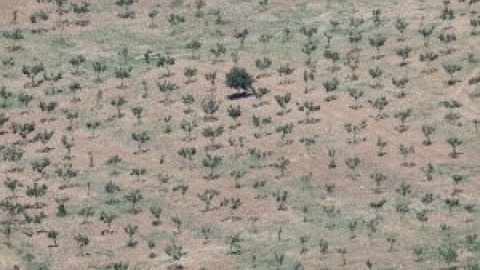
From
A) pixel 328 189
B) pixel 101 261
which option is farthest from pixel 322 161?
pixel 101 261

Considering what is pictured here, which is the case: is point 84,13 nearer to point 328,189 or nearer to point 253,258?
point 328,189

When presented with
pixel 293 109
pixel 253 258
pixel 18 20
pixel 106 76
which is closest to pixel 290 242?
pixel 253 258

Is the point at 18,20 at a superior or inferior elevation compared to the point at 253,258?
superior

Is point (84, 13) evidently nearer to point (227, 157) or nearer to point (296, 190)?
point (227, 157)

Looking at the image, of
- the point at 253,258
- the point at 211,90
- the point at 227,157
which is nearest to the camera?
the point at 253,258

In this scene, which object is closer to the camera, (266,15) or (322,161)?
(322,161)

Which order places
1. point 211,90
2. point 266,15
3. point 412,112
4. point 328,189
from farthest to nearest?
point 266,15
point 211,90
point 412,112
point 328,189
